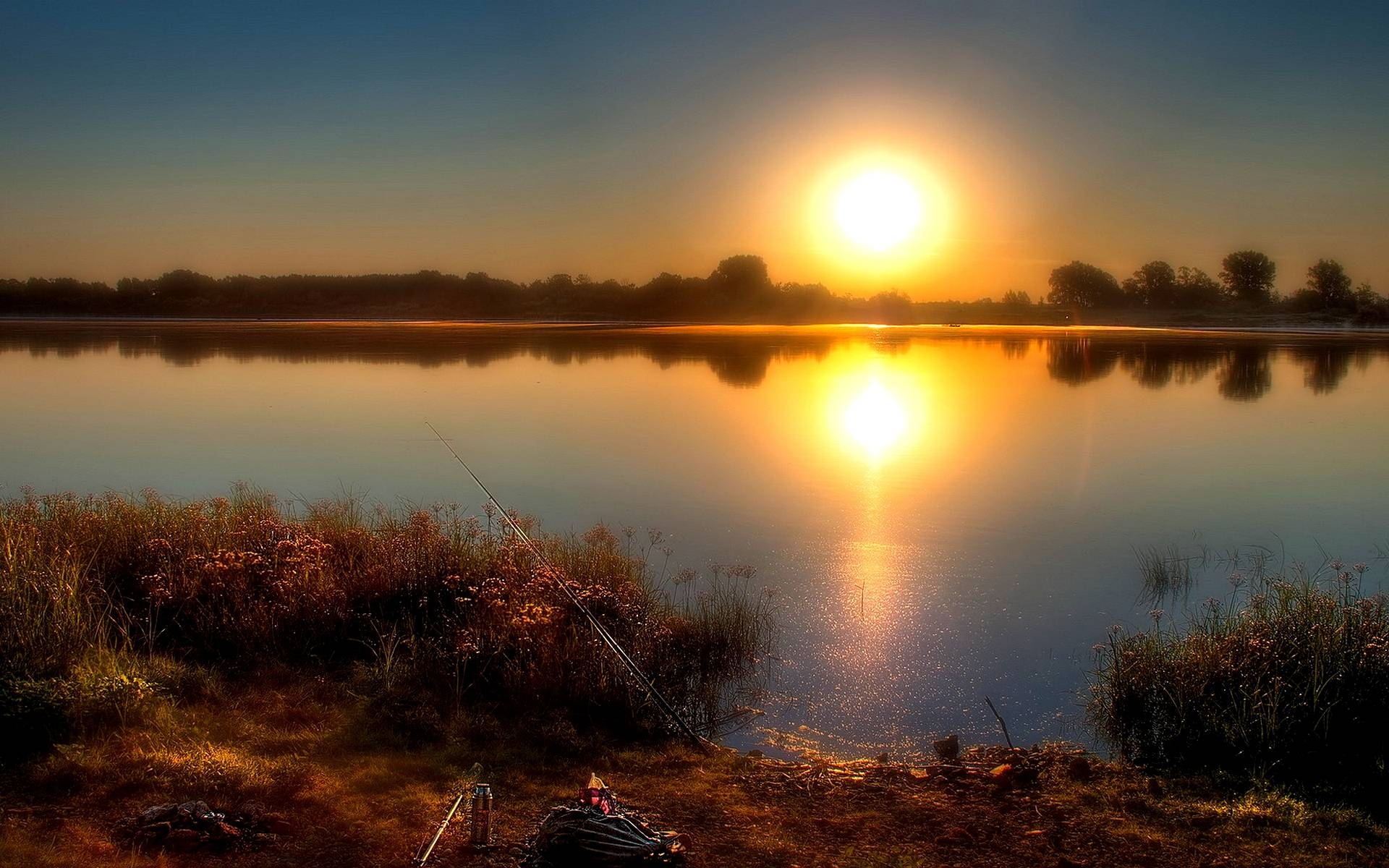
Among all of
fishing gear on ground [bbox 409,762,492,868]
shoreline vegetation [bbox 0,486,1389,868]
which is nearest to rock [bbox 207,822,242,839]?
shoreline vegetation [bbox 0,486,1389,868]

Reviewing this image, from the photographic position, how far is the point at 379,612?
848 centimetres

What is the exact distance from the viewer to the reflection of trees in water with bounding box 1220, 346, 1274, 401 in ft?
109

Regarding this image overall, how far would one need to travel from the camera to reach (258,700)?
6797 mm

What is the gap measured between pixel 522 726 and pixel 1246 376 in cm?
3977

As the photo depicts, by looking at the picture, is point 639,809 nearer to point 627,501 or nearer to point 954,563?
point 954,563

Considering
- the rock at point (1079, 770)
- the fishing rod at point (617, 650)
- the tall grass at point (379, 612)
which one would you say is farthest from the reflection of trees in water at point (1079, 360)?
the rock at point (1079, 770)

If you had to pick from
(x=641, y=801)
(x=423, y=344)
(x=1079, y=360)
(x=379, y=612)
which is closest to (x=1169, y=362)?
(x=1079, y=360)

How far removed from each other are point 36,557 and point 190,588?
113cm

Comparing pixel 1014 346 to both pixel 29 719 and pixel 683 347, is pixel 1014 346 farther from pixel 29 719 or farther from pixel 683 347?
pixel 29 719

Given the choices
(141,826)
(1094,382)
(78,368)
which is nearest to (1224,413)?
(1094,382)

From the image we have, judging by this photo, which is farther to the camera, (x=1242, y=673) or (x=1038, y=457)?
(x=1038, y=457)

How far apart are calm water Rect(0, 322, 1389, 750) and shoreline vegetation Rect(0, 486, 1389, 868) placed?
83cm

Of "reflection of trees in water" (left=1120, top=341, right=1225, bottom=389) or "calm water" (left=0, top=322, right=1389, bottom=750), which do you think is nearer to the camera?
"calm water" (left=0, top=322, right=1389, bottom=750)

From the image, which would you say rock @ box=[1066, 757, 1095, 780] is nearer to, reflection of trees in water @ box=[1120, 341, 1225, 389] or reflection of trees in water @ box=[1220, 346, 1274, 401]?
reflection of trees in water @ box=[1220, 346, 1274, 401]
